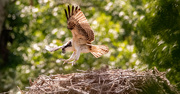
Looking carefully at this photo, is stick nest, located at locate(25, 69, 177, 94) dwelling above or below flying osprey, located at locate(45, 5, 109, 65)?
below

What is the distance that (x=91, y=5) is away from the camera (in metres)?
10.0

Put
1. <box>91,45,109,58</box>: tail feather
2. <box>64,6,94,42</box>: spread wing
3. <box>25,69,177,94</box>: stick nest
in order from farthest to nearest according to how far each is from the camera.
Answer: <box>91,45,109,58</box>: tail feather
<box>64,6,94,42</box>: spread wing
<box>25,69,177,94</box>: stick nest

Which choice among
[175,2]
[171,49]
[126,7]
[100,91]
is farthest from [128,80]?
[126,7]

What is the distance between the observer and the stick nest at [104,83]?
301cm

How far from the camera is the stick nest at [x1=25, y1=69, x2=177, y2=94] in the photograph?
3.01 metres

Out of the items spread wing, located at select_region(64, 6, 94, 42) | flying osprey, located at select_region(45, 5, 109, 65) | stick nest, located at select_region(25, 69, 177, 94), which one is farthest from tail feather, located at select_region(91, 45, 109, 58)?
stick nest, located at select_region(25, 69, 177, 94)

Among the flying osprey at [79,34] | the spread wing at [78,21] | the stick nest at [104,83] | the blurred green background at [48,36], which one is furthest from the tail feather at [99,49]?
the blurred green background at [48,36]

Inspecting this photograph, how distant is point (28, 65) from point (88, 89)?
5.89m

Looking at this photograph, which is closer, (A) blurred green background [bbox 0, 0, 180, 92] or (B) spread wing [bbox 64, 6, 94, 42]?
(B) spread wing [bbox 64, 6, 94, 42]

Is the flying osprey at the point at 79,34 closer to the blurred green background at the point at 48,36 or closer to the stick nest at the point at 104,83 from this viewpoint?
the stick nest at the point at 104,83

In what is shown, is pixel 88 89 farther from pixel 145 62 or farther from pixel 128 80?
pixel 145 62

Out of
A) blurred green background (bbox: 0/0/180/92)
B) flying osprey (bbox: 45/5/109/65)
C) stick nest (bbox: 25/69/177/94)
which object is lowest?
stick nest (bbox: 25/69/177/94)

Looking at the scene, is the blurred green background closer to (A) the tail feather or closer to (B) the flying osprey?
(A) the tail feather

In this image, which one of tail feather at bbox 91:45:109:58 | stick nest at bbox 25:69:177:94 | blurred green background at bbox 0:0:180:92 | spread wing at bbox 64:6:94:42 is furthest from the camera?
blurred green background at bbox 0:0:180:92
